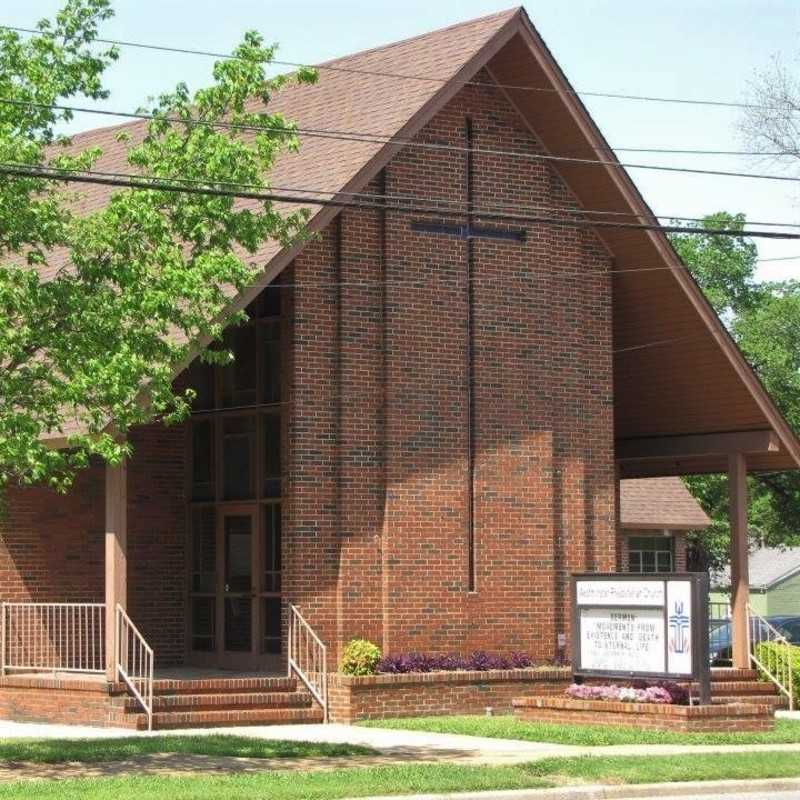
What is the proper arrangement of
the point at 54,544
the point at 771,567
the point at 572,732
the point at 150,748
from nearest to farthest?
1. the point at 150,748
2. the point at 572,732
3. the point at 54,544
4. the point at 771,567

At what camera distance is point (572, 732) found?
75.3 ft

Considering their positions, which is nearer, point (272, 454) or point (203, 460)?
point (272, 454)

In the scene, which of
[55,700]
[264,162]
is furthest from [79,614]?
[264,162]

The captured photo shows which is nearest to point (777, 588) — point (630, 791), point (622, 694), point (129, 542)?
point (129, 542)

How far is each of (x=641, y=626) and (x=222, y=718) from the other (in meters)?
5.61

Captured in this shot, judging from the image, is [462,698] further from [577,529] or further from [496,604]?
[577,529]

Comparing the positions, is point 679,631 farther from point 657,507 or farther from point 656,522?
point 657,507

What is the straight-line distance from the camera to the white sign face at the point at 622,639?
24453 millimetres

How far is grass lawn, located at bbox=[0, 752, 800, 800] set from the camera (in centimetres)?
1673

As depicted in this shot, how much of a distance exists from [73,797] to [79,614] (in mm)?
10303

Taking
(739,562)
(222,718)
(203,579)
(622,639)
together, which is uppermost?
(739,562)

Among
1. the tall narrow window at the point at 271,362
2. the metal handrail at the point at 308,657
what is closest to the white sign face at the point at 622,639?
the metal handrail at the point at 308,657

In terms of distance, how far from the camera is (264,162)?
20.4 metres

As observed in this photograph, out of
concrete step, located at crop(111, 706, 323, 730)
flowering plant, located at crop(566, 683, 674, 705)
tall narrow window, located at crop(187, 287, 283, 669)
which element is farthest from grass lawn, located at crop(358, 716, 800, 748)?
tall narrow window, located at crop(187, 287, 283, 669)
